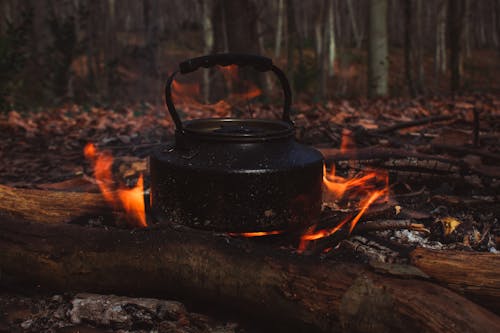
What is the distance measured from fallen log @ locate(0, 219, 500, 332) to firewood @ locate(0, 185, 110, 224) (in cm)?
52

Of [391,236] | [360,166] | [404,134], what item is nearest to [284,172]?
[391,236]

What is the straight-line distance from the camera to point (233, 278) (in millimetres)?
1830

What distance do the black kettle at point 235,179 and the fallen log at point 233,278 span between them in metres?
0.18

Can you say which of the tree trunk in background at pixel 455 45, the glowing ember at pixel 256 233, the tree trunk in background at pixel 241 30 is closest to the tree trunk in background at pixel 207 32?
the tree trunk in background at pixel 241 30

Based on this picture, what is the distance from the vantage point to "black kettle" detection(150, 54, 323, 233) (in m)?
2.07

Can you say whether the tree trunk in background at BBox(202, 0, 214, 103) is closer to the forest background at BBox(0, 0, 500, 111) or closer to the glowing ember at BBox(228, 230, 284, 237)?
the forest background at BBox(0, 0, 500, 111)

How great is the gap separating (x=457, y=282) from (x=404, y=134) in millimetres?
3256

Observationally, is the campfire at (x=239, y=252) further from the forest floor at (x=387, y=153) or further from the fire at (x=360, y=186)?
the fire at (x=360, y=186)

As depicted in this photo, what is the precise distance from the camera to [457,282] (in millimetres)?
1766

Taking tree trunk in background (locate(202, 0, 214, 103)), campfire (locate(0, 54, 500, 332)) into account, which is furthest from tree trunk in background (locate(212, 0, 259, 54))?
campfire (locate(0, 54, 500, 332))

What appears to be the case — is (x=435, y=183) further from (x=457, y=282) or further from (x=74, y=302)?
(x=74, y=302)

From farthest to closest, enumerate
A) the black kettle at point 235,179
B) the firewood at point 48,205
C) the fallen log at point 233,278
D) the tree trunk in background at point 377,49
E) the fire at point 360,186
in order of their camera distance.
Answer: the tree trunk in background at point 377,49, the fire at point 360,186, the firewood at point 48,205, the black kettle at point 235,179, the fallen log at point 233,278

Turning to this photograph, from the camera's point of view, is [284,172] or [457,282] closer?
[457,282]

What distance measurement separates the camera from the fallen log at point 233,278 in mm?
1567
